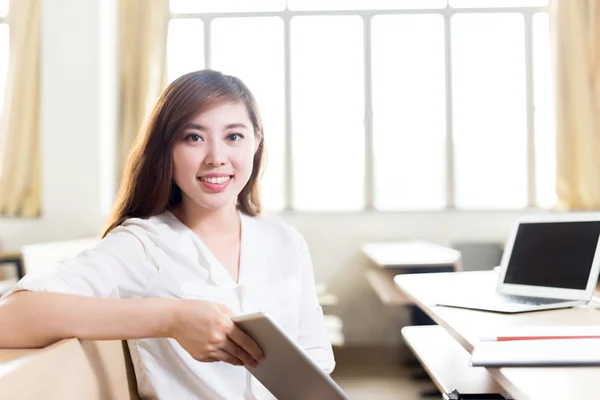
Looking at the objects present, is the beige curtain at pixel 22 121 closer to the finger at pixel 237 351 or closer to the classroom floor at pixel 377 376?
the classroom floor at pixel 377 376

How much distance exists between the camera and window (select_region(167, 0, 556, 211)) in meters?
5.19

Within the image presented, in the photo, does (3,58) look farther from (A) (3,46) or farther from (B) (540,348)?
(B) (540,348)

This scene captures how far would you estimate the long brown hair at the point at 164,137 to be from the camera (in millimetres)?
1314

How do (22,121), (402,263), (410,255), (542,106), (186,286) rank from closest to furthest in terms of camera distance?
(186,286)
(402,263)
(410,255)
(22,121)
(542,106)

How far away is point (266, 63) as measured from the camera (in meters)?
5.27

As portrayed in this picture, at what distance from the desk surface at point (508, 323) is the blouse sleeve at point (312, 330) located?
0.27 meters

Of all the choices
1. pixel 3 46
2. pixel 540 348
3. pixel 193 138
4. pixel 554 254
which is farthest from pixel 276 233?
pixel 3 46

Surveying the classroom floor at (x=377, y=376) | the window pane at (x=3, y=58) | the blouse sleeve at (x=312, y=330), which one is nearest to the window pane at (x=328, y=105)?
the classroom floor at (x=377, y=376)

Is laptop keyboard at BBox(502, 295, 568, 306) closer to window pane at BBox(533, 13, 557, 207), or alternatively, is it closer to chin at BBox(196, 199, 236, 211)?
chin at BBox(196, 199, 236, 211)

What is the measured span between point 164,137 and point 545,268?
3.56 feet

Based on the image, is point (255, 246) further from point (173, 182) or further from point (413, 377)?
point (413, 377)

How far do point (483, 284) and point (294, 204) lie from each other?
333cm

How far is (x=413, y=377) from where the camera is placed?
4.04 meters

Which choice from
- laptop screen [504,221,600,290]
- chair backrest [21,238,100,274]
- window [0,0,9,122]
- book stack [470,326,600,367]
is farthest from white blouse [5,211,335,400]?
window [0,0,9,122]
